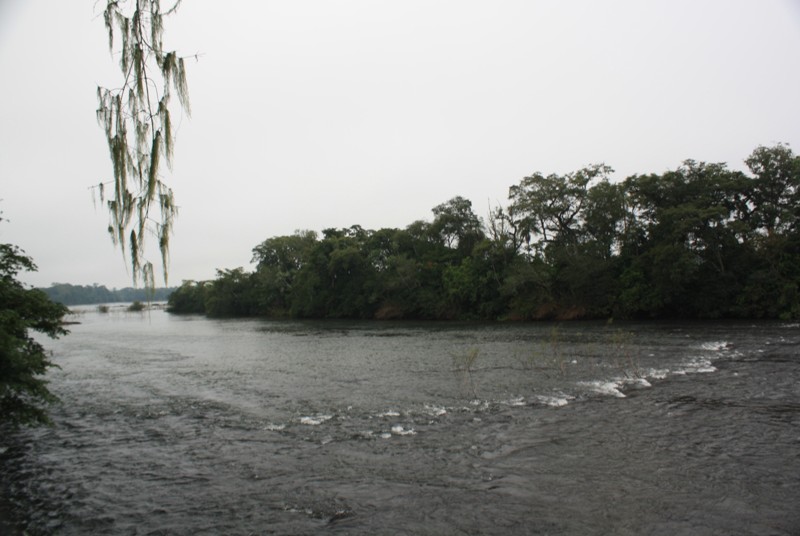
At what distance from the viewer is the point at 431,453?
10.8m

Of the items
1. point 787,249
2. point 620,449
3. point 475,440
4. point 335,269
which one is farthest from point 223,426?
point 335,269

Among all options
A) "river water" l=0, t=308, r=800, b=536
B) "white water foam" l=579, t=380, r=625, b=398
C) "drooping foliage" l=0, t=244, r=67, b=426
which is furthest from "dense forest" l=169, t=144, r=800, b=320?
"drooping foliage" l=0, t=244, r=67, b=426

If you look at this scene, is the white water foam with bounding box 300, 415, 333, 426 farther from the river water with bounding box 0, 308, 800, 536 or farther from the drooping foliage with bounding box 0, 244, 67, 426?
the drooping foliage with bounding box 0, 244, 67, 426

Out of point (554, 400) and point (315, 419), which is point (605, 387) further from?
point (315, 419)

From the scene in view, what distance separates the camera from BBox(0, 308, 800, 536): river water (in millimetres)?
7770

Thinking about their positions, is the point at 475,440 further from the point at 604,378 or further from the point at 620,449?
the point at 604,378

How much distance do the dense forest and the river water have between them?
25.4 m

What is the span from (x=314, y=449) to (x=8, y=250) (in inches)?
404

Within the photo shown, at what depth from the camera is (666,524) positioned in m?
7.23

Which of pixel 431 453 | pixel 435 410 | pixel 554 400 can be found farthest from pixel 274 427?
pixel 554 400

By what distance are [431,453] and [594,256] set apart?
4876 centimetres

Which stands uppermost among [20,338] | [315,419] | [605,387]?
[20,338]

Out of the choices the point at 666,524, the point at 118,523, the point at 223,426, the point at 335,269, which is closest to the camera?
the point at 666,524

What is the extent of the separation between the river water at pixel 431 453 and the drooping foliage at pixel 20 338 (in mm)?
1486
